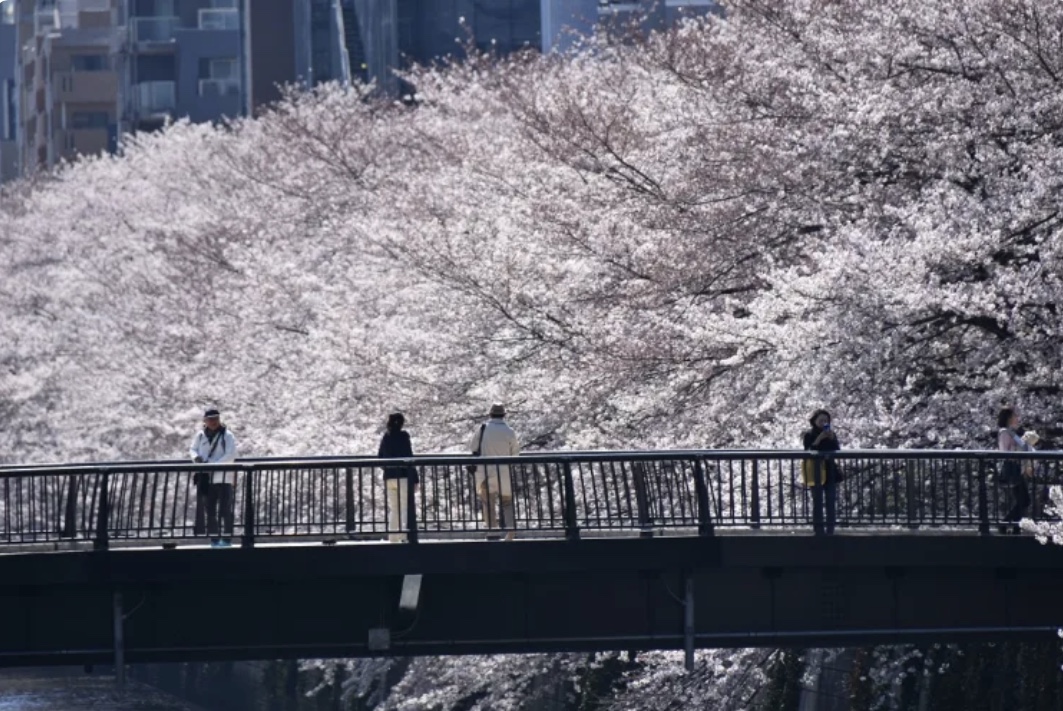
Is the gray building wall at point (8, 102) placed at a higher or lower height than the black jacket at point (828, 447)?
higher

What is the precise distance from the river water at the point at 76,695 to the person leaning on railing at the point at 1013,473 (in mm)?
25653

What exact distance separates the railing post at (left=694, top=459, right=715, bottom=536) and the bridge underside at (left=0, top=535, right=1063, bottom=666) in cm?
14

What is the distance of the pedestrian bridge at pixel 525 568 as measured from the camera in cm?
2031

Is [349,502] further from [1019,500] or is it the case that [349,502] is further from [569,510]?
[1019,500]

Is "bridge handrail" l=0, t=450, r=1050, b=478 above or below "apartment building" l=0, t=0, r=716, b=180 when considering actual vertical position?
below

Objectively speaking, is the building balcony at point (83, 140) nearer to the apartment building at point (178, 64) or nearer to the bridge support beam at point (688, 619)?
the apartment building at point (178, 64)

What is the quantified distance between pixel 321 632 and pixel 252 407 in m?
17.3

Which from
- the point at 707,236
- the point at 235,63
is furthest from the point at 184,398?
the point at 235,63

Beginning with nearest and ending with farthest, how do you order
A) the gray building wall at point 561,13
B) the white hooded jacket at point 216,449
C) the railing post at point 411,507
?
the railing post at point 411,507, the white hooded jacket at point 216,449, the gray building wall at point 561,13

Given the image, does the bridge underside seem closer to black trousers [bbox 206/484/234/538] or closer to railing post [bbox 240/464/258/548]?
railing post [bbox 240/464/258/548]

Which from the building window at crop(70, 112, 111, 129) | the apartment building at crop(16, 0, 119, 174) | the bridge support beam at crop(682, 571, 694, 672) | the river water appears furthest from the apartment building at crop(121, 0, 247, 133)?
the bridge support beam at crop(682, 571, 694, 672)

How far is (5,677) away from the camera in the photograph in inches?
1939

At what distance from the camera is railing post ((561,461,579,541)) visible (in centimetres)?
2045

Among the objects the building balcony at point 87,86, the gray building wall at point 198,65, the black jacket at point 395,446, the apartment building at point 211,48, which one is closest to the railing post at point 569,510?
the black jacket at point 395,446
